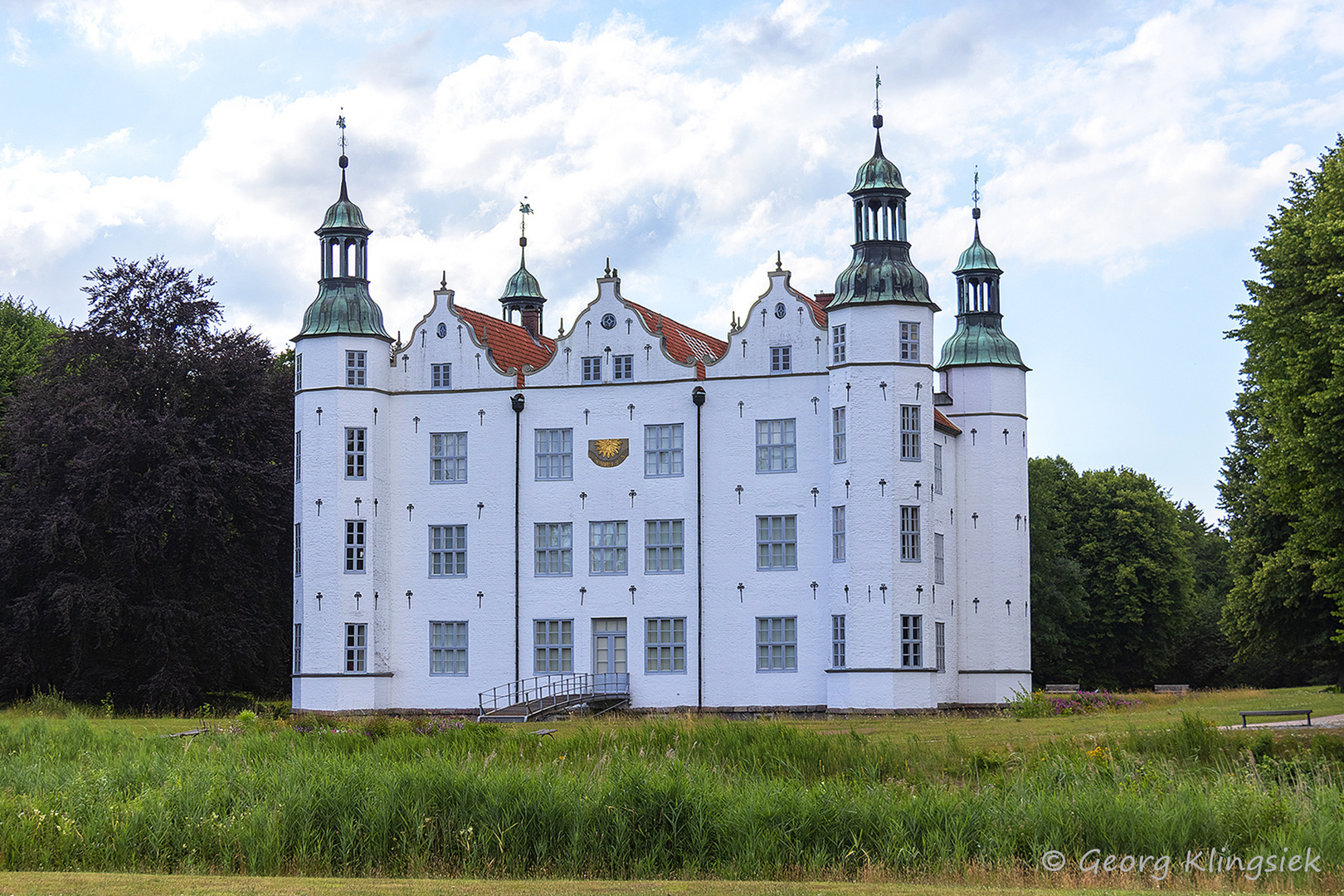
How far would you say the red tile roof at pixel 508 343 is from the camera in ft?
147

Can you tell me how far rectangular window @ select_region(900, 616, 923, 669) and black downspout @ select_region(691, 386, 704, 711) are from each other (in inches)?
226

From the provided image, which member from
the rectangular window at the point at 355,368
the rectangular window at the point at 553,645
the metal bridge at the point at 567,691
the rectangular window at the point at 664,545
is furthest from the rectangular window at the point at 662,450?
the rectangular window at the point at 355,368

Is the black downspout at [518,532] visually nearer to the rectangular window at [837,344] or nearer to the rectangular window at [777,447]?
the rectangular window at [777,447]

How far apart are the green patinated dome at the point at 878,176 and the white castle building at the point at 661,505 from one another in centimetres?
6

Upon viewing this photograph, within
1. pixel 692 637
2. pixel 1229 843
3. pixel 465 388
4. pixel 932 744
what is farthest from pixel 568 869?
pixel 465 388

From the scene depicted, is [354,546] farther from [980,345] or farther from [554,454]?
[980,345]

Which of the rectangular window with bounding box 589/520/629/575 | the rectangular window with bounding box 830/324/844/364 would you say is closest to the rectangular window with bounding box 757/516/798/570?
the rectangular window with bounding box 589/520/629/575

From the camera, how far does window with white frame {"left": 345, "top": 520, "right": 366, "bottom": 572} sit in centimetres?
4306

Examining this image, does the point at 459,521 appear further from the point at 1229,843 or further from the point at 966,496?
the point at 1229,843

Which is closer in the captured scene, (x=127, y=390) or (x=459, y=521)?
(x=459, y=521)

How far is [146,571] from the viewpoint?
151 feet

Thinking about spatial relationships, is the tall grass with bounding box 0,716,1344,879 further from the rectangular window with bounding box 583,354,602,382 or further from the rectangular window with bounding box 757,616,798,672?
the rectangular window with bounding box 583,354,602,382

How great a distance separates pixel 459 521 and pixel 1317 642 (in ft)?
77.3

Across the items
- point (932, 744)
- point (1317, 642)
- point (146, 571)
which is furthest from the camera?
point (146, 571)
